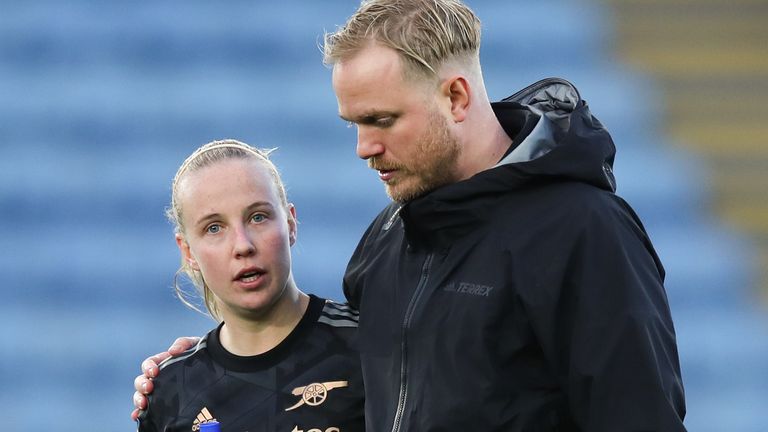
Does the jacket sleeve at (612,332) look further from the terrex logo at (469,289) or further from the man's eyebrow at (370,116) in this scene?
the man's eyebrow at (370,116)

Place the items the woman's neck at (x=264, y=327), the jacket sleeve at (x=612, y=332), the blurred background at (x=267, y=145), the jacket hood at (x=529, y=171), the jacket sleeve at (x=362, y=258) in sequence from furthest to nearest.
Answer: the blurred background at (x=267, y=145), the woman's neck at (x=264, y=327), the jacket sleeve at (x=362, y=258), the jacket hood at (x=529, y=171), the jacket sleeve at (x=612, y=332)

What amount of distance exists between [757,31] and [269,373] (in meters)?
4.08

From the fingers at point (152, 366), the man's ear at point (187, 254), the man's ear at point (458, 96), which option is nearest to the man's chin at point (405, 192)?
the man's ear at point (458, 96)

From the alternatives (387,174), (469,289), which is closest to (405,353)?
(469,289)

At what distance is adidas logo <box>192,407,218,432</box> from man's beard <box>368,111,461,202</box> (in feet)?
1.82

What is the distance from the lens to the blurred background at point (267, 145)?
188 inches

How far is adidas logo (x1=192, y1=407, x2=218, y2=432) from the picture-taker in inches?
76.0

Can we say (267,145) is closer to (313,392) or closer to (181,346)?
(181,346)

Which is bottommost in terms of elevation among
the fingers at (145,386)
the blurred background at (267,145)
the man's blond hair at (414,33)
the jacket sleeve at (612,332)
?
the jacket sleeve at (612,332)


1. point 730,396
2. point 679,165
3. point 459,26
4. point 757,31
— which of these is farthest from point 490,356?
point 757,31

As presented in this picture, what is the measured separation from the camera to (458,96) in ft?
5.22

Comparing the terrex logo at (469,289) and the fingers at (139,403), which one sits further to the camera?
the fingers at (139,403)

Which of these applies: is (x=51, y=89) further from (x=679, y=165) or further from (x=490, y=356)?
(x=490, y=356)

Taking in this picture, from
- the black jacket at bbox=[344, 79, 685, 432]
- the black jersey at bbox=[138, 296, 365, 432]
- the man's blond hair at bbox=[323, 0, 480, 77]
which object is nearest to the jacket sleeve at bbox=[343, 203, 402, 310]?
the black jersey at bbox=[138, 296, 365, 432]
